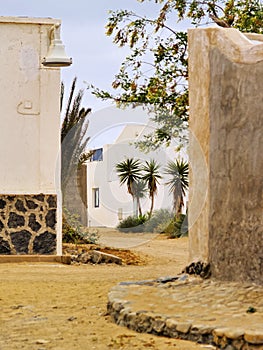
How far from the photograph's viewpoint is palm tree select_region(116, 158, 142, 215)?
29.7 m

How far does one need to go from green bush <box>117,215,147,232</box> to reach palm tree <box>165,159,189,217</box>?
140 cm

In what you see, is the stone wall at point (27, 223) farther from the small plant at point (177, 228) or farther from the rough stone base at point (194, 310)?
the small plant at point (177, 228)

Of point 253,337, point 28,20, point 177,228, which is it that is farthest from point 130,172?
point 253,337

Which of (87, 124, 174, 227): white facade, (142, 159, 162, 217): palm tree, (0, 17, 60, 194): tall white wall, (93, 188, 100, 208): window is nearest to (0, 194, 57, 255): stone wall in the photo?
(0, 17, 60, 194): tall white wall

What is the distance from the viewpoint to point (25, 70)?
44.7 feet

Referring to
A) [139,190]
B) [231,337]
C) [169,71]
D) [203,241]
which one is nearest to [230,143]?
[203,241]

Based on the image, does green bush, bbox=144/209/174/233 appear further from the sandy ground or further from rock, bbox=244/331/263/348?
rock, bbox=244/331/263/348

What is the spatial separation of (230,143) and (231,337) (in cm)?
262

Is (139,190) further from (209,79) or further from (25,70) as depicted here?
(209,79)

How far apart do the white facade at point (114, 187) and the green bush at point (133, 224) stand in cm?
119

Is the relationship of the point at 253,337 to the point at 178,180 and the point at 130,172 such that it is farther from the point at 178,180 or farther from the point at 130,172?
the point at 130,172

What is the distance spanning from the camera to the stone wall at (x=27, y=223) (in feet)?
44.3

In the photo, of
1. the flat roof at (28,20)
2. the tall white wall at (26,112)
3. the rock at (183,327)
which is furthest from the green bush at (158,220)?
the rock at (183,327)

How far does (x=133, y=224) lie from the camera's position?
28969mm
